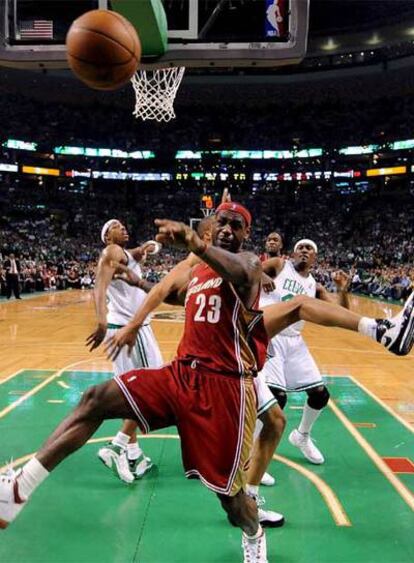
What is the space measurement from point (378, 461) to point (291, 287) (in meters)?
1.73

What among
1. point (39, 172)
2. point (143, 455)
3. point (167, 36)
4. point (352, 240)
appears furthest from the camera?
point (39, 172)

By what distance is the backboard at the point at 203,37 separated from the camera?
5.76 metres

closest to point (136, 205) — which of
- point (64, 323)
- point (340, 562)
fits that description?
point (64, 323)

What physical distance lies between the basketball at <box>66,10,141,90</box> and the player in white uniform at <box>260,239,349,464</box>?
225 cm

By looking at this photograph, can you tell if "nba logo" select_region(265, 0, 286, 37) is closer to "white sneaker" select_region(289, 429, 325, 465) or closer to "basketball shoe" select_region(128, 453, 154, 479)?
"white sneaker" select_region(289, 429, 325, 465)

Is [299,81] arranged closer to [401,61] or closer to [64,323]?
[401,61]

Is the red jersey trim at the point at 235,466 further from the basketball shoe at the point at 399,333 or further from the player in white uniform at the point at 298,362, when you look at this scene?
the player in white uniform at the point at 298,362

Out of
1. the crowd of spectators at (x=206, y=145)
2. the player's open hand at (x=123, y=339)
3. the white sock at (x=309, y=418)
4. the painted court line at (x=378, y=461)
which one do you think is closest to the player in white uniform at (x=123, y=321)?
the player's open hand at (x=123, y=339)

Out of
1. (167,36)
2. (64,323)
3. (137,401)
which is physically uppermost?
(167,36)

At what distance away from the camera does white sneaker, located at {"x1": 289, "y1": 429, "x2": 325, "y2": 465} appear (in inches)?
193

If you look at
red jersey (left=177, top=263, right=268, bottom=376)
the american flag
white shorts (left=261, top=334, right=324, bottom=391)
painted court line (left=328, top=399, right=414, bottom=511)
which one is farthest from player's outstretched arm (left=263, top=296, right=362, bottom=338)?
the american flag

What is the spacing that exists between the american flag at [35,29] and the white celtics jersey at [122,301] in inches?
102

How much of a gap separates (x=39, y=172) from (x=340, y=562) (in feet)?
144

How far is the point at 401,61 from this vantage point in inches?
1421
